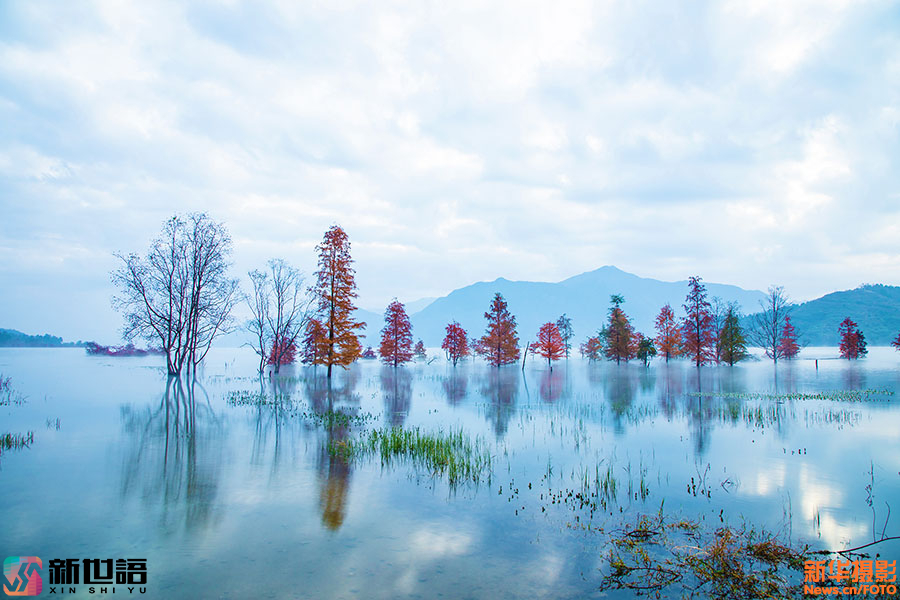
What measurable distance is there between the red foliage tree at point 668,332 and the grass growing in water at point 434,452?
7679 cm

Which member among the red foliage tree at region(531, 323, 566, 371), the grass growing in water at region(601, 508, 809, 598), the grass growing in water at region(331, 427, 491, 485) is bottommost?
the grass growing in water at region(331, 427, 491, 485)

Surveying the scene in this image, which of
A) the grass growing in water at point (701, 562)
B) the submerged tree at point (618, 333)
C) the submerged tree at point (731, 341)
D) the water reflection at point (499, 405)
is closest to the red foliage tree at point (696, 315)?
the submerged tree at point (731, 341)

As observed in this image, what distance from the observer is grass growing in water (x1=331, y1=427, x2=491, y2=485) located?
13.2 meters

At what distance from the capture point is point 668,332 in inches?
3381

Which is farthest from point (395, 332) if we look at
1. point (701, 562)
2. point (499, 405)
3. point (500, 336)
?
point (701, 562)

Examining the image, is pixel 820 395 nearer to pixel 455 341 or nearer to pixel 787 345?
pixel 455 341

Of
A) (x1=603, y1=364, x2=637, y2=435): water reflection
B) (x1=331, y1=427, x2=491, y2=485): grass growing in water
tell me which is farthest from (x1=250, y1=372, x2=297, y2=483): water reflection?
(x1=603, y1=364, x2=637, y2=435): water reflection

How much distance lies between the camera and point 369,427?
20422mm

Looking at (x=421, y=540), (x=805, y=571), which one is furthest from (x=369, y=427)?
(x=805, y=571)

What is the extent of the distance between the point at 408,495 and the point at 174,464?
322 inches

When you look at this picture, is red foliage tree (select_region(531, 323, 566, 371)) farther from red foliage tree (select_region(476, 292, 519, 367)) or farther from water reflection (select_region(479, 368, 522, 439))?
water reflection (select_region(479, 368, 522, 439))

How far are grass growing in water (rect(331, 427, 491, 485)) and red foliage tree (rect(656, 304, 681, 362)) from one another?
252ft

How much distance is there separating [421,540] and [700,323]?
70884 millimetres

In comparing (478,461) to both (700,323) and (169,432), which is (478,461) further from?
(700,323)
